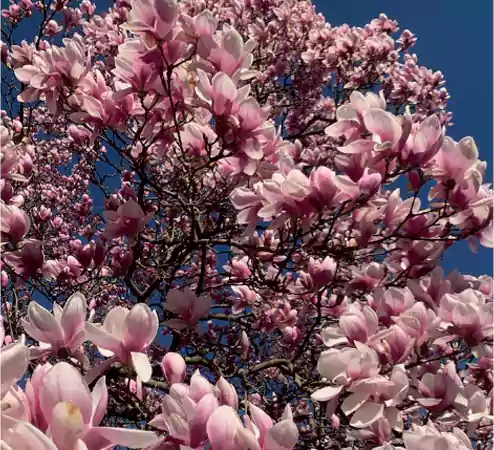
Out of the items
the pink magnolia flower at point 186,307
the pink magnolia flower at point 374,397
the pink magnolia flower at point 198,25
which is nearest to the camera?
the pink magnolia flower at point 374,397

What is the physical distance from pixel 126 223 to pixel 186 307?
39 cm

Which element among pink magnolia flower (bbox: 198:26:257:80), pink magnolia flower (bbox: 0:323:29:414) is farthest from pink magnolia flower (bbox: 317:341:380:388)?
pink magnolia flower (bbox: 198:26:257:80)

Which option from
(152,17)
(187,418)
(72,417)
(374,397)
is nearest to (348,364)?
(374,397)

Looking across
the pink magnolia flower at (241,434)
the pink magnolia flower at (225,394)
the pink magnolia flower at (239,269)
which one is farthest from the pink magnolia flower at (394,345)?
the pink magnolia flower at (239,269)

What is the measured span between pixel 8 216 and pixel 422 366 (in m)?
1.42

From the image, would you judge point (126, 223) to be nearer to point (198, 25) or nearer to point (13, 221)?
point (13, 221)

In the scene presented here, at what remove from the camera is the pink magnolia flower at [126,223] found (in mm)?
2068

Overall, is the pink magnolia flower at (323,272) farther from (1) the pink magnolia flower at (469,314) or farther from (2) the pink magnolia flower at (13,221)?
(2) the pink magnolia flower at (13,221)

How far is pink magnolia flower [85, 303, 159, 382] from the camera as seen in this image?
3.60 ft

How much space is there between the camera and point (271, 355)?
362cm

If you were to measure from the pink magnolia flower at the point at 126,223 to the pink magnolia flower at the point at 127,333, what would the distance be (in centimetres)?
98

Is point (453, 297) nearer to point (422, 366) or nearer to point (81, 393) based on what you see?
point (422, 366)

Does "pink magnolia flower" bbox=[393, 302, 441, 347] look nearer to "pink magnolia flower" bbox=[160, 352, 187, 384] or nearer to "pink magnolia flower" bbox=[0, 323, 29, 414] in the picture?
"pink magnolia flower" bbox=[160, 352, 187, 384]

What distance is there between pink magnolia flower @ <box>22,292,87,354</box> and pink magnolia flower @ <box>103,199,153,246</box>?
883 mm
